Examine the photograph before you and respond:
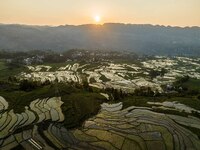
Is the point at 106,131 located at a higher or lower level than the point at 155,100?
higher

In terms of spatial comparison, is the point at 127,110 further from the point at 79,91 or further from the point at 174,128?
the point at 79,91

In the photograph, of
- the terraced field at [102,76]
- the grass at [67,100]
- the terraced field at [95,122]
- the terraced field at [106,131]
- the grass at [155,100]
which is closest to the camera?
the terraced field at [106,131]

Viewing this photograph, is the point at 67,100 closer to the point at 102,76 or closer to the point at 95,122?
the point at 95,122

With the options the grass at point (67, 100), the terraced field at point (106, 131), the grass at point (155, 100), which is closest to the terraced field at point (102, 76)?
the grass at point (155, 100)

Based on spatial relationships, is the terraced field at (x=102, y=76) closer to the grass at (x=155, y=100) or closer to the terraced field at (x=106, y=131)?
the grass at (x=155, y=100)

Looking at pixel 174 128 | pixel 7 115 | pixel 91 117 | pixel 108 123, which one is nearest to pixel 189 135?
pixel 174 128

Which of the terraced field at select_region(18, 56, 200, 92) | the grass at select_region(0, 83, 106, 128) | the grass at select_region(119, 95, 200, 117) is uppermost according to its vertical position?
the grass at select_region(0, 83, 106, 128)

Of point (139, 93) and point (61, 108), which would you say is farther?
point (139, 93)

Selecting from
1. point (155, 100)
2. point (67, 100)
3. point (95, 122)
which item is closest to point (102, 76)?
point (155, 100)

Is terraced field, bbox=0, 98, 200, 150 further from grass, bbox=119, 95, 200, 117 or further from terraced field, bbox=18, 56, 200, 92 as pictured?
terraced field, bbox=18, 56, 200, 92

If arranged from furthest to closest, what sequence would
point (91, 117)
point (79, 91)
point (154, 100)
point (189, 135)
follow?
1. point (79, 91)
2. point (154, 100)
3. point (91, 117)
4. point (189, 135)

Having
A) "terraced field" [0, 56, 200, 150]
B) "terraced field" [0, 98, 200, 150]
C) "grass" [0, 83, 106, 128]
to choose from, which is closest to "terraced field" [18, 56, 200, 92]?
"grass" [0, 83, 106, 128]
